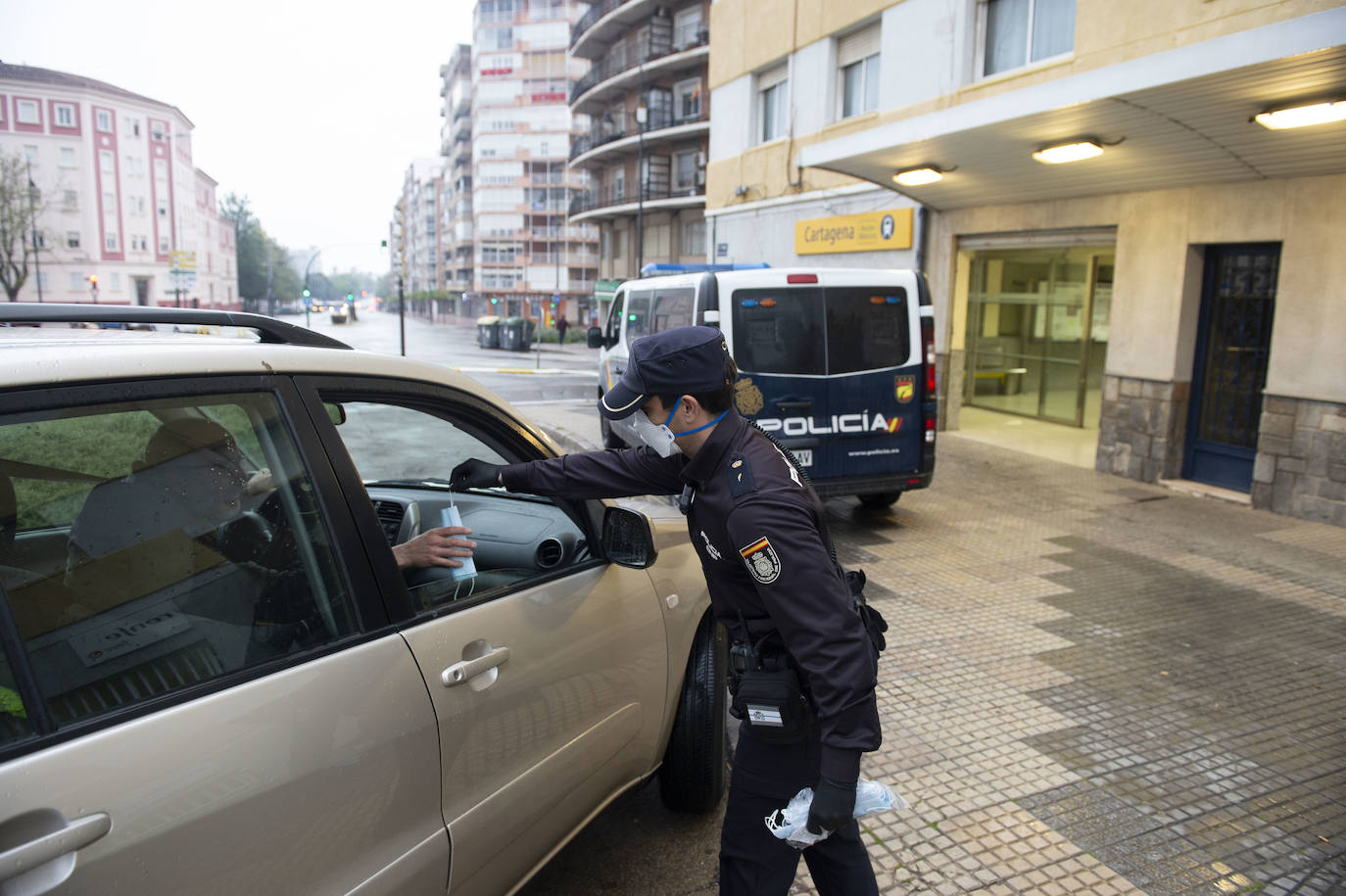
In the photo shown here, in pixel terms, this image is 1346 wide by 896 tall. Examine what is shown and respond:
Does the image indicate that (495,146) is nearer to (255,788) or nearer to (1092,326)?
(1092,326)

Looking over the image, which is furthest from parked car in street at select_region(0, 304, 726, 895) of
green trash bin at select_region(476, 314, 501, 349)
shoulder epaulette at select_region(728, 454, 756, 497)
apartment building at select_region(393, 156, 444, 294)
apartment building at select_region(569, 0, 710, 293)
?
apartment building at select_region(393, 156, 444, 294)

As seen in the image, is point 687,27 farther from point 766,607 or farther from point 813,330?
point 766,607

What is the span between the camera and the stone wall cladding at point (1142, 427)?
969 centimetres

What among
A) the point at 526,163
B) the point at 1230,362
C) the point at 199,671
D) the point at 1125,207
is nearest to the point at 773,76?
the point at 1125,207

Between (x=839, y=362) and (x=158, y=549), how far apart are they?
6.28 meters

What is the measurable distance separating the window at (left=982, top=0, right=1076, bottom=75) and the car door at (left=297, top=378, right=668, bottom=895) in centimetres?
1117

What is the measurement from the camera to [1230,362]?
30.7ft

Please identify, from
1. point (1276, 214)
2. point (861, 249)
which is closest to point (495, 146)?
point (861, 249)

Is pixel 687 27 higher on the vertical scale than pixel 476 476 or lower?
higher

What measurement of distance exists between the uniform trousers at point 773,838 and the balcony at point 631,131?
35.0 metres

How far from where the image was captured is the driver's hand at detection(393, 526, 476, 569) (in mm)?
2314

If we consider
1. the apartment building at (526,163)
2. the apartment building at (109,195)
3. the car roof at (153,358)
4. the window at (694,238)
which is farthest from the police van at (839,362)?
the apartment building at (526,163)

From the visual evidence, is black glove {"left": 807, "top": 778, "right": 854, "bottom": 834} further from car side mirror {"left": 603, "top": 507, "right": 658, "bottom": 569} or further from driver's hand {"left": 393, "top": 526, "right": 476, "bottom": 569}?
driver's hand {"left": 393, "top": 526, "right": 476, "bottom": 569}

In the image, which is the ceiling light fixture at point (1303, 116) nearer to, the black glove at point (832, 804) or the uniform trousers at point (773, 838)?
the uniform trousers at point (773, 838)
